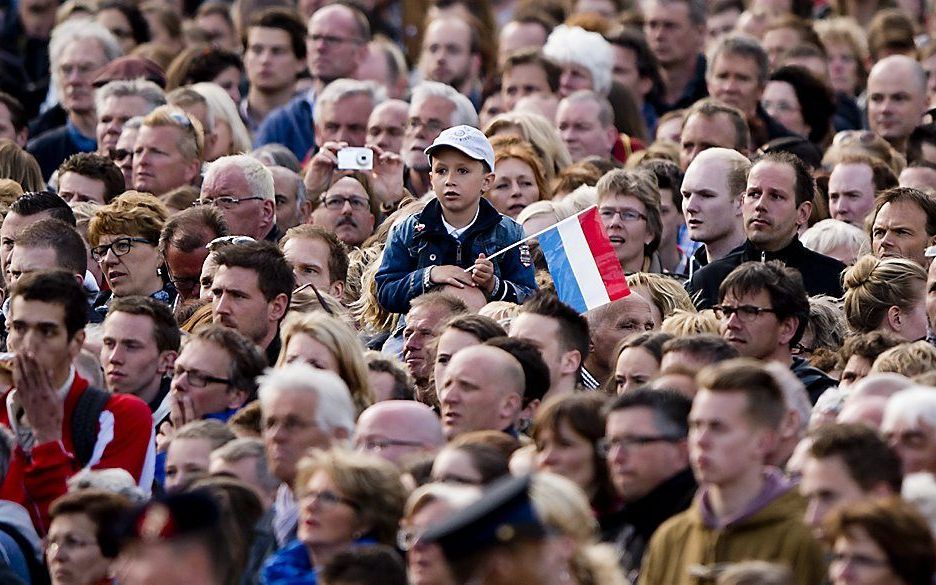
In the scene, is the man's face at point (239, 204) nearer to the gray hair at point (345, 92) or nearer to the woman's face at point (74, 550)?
the gray hair at point (345, 92)

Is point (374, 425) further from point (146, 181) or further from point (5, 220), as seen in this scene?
point (146, 181)

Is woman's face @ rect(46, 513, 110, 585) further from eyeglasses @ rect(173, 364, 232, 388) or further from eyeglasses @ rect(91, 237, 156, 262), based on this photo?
eyeglasses @ rect(91, 237, 156, 262)

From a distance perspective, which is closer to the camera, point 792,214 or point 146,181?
point 792,214

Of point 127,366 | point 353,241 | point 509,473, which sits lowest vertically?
point 353,241

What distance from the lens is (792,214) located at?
1299 cm

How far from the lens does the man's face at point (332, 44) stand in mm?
17906

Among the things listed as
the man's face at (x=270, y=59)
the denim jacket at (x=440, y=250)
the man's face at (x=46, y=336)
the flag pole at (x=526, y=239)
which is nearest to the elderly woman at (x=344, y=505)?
the man's face at (x=46, y=336)

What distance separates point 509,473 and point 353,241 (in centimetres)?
592

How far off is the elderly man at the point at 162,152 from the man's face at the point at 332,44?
2.77m

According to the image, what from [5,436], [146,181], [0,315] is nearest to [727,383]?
[5,436]

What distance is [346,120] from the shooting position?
16.4m

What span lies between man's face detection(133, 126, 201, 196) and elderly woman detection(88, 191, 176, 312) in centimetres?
174

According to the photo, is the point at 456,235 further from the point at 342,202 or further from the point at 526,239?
the point at 342,202

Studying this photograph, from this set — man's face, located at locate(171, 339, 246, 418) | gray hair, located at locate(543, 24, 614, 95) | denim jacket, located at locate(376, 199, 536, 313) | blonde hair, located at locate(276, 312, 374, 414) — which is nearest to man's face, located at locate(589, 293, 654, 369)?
denim jacket, located at locate(376, 199, 536, 313)
